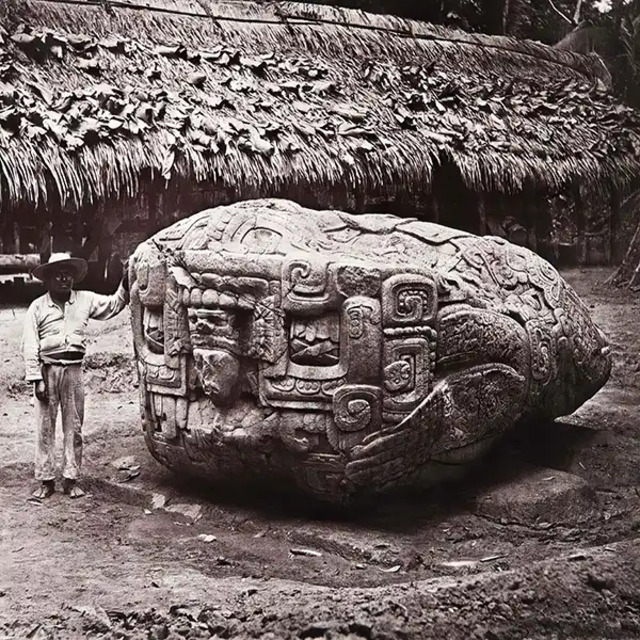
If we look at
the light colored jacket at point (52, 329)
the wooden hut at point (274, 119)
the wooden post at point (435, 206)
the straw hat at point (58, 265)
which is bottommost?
the light colored jacket at point (52, 329)

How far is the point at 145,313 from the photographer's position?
182 inches

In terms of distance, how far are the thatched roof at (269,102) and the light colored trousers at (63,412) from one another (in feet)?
3.98

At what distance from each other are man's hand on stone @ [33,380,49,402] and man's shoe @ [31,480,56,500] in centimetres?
42

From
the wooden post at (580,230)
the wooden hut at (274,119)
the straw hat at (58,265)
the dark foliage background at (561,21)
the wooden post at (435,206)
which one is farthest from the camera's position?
the wooden post at (435,206)

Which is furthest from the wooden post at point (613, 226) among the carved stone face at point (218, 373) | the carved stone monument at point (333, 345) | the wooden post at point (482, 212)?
the carved stone face at point (218, 373)

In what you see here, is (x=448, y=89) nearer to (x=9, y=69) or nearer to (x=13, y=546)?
(x=9, y=69)

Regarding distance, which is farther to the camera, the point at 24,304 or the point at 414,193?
the point at 414,193

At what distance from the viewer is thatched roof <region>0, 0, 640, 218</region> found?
549 centimetres

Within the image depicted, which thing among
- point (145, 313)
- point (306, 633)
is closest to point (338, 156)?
point (145, 313)

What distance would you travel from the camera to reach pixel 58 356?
4684 mm

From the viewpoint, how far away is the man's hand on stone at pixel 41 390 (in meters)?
4.68

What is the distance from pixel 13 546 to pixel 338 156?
328 centimetres

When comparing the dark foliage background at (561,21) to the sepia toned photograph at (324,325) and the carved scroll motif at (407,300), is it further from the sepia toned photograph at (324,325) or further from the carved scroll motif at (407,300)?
the carved scroll motif at (407,300)

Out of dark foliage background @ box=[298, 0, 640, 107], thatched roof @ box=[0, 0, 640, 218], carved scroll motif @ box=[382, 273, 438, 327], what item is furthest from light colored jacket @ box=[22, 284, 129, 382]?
dark foliage background @ box=[298, 0, 640, 107]
